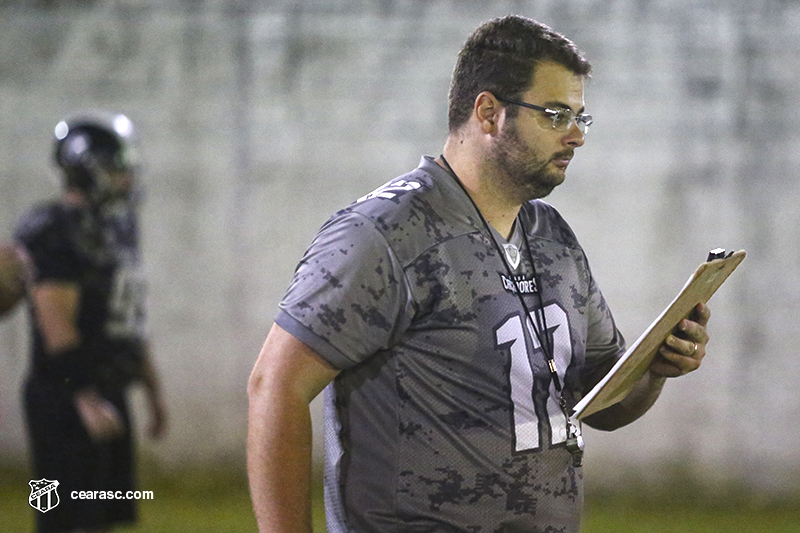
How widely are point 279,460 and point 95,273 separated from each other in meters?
2.28

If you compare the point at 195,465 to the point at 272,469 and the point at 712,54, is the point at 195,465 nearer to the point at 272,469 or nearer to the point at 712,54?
the point at 272,469

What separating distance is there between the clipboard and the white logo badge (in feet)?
0.89

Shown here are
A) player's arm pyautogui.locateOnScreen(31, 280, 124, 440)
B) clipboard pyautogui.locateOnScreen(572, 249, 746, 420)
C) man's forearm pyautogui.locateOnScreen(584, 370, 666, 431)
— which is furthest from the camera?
player's arm pyautogui.locateOnScreen(31, 280, 124, 440)

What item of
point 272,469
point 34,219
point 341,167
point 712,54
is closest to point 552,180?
point 272,469

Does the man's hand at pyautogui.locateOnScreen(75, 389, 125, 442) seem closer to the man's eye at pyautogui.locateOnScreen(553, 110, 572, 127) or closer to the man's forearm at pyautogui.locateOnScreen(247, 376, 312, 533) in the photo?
the man's forearm at pyautogui.locateOnScreen(247, 376, 312, 533)

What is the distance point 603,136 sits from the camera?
4469 mm

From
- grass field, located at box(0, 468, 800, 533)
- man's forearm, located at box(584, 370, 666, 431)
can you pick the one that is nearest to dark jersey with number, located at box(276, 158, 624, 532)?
man's forearm, located at box(584, 370, 666, 431)

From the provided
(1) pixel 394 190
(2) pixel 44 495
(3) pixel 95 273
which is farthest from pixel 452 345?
(2) pixel 44 495

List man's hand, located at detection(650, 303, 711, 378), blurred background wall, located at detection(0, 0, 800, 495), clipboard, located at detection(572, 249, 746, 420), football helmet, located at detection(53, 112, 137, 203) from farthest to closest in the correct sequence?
1. blurred background wall, located at detection(0, 0, 800, 495)
2. football helmet, located at detection(53, 112, 137, 203)
3. man's hand, located at detection(650, 303, 711, 378)
4. clipboard, located at detection(572, 249, 746, 420)

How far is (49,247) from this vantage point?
3.29m

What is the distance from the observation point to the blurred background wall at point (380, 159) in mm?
4461

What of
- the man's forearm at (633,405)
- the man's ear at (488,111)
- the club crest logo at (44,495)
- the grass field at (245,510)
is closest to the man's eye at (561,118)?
the man's ear at (488,111)

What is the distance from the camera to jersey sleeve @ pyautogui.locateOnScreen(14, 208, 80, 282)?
324 cm

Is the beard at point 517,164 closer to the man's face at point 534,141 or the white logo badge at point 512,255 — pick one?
the man's face at point 534,141
